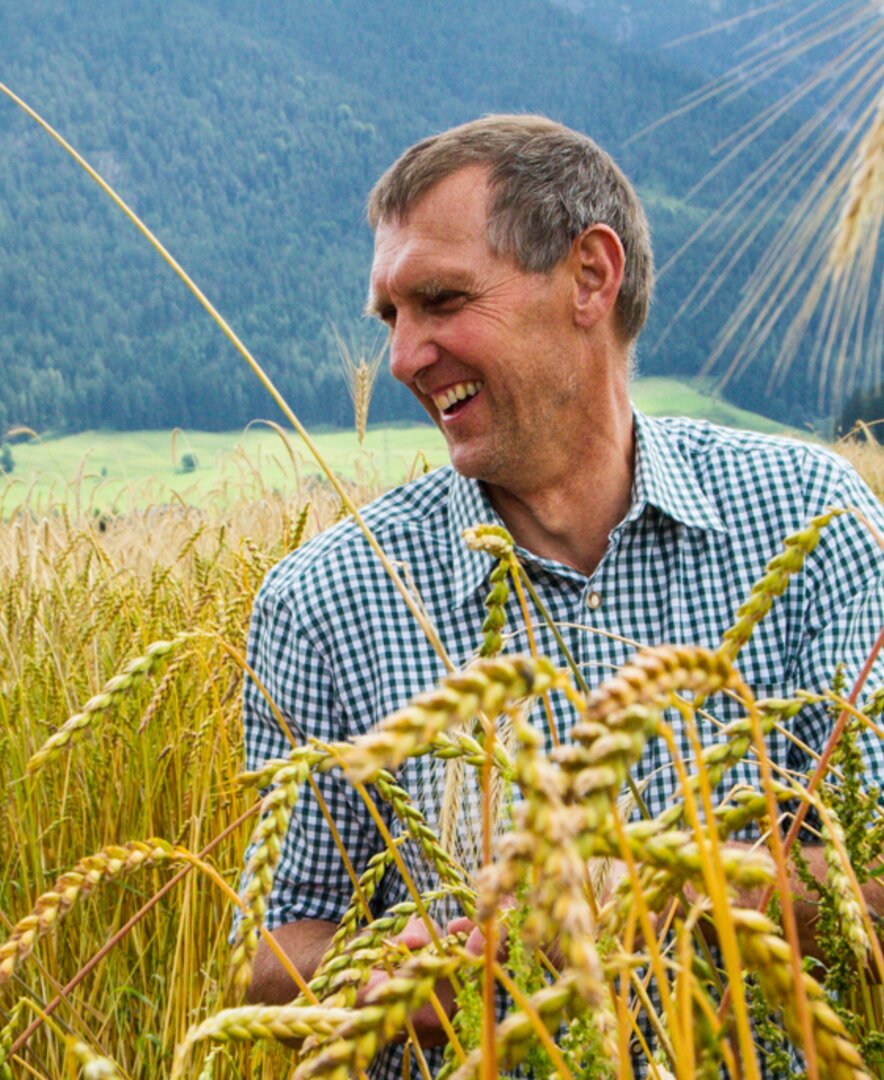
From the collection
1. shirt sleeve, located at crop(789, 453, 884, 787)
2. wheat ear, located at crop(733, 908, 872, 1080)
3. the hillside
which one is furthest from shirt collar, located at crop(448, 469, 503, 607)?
the hillside

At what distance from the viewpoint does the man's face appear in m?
1.74

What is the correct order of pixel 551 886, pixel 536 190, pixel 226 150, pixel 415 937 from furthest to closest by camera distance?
1. pixel 226 150
2. pixel 536 190
3. pixel 415 937
4. pixel 551 886

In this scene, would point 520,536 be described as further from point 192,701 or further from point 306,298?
point 306,298

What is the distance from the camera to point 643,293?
211 cm

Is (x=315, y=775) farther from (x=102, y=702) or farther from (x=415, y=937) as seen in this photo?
(x=102, y=702)

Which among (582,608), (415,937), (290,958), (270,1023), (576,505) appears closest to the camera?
(270,1023)

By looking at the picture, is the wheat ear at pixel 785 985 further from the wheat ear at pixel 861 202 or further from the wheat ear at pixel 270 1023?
the wheat ear at pixel 861 202

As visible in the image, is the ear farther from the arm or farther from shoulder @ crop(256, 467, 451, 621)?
the arm

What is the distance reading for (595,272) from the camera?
1.95 metres

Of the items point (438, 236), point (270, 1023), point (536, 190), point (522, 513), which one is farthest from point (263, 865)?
point (536, 190)

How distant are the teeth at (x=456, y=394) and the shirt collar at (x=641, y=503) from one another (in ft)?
0.37

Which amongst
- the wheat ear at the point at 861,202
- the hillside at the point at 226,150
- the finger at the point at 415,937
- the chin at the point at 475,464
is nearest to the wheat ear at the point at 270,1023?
the wheat ear at the point at 861,202

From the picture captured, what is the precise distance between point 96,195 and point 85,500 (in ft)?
208

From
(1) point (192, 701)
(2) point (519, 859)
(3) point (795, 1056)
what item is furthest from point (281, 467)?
(2) point (519, 859)
